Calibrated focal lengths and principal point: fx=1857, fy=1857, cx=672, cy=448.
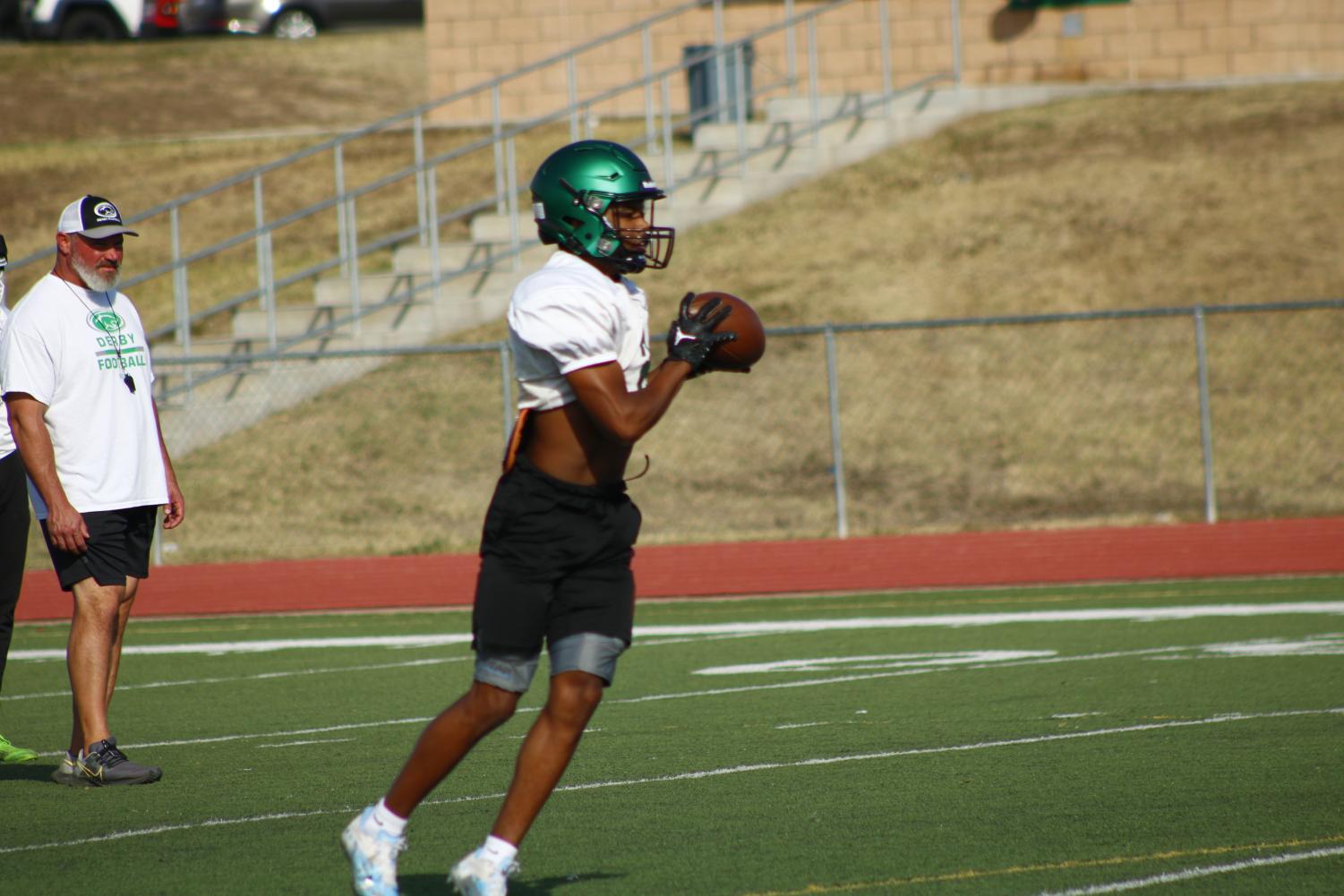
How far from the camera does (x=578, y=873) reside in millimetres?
5184

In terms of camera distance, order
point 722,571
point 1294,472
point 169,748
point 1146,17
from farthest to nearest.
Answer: point 1146,17 < point 1294,472 < point 722,571 < point 169,748

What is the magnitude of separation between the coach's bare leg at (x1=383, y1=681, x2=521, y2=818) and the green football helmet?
117 centimetres

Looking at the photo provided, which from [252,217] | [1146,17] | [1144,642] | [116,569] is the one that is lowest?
[1144,642]

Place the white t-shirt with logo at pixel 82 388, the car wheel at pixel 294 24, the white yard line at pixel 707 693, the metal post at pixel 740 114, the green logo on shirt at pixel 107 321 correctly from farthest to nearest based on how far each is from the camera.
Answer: the car wheel at pixel 294 24, the metal post at pixel 740 114, the white yard line at pixel 707 693, the green logo on shirt at pixel 107 321, the white t-shirt with logo at pixel 82 388

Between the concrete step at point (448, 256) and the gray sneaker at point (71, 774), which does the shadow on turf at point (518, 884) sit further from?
the concrete step at point (448, 256)

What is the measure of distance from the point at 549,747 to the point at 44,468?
2.84 m

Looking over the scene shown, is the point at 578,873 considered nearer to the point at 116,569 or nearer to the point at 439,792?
the point at 439,792

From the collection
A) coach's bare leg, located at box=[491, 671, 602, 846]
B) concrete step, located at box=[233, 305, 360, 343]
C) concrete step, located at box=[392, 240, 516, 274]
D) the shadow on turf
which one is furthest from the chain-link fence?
coach's bare leg, located at box=[491, 671, 602, 846]

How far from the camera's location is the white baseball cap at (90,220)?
6.82 metres

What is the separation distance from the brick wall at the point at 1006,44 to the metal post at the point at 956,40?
202 millimetres

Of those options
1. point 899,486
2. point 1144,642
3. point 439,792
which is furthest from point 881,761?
point 899,486

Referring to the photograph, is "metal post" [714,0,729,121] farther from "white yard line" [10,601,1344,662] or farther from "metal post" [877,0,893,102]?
"white yard line" [10,601,1344,662]

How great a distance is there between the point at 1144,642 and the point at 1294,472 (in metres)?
8.22

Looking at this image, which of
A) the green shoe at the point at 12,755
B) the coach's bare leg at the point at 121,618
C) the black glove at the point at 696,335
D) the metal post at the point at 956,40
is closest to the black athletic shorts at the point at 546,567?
the black glove at the point at 696,335
